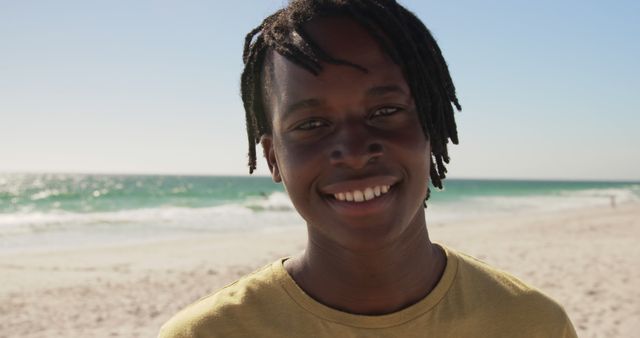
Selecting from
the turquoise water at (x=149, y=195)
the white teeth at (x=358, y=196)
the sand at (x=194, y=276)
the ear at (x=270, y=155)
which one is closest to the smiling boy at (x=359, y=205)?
the white teeth at (x=358, y=196)

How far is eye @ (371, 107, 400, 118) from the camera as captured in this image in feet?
5.24

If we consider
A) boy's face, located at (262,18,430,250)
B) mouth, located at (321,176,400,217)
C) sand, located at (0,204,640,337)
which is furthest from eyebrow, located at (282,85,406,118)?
sand, located at (0,204,640,337)

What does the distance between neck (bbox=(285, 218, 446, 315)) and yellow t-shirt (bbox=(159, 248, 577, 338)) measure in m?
0.06

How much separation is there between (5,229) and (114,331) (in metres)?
16.2

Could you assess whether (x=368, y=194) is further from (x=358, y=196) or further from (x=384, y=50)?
(x=384, y=50)

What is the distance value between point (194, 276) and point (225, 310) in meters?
10.0

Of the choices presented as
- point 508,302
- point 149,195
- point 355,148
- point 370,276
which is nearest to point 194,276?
point 370,276

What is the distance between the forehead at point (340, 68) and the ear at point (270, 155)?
0.80 ft

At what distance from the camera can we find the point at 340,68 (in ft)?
5.21

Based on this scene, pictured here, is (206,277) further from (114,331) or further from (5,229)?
(5,229)

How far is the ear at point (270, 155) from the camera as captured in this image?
190 centimetres

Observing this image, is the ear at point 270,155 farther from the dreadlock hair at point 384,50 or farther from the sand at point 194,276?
the sand at point 194,276

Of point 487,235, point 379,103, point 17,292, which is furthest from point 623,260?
→ point 379,103

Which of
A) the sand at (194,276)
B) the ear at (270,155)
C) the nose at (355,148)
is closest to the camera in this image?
the nose at (355,148)
